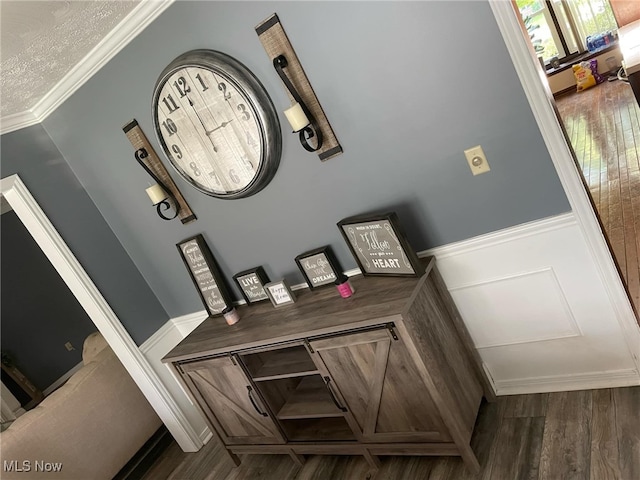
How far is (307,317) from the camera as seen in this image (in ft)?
7.52

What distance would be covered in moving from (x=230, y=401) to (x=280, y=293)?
63cm

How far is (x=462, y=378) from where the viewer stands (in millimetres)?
2209

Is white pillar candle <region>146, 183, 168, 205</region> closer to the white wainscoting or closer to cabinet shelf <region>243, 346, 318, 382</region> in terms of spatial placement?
cabinet shelf <region>243, 346, 318, 382</region>

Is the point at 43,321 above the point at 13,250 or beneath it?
beneath

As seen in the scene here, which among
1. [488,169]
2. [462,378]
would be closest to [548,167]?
[488,169]

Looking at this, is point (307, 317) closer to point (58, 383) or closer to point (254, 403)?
point (254, 403)

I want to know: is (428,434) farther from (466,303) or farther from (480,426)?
(466,303)

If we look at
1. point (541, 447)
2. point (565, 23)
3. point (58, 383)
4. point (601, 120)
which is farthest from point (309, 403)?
point (565, 23)

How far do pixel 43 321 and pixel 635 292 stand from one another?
19.8ft

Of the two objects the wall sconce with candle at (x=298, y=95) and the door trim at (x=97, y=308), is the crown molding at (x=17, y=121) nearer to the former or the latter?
the door trim at (x=97, y=308)

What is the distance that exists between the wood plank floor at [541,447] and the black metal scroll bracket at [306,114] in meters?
1.49

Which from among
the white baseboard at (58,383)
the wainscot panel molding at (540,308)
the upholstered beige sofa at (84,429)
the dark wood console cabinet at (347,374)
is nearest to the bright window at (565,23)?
the wainscot panel molding at (540,308)

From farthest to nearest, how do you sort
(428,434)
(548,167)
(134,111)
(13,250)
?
(13,250) < (134,111) < (428,434) < (548,167)

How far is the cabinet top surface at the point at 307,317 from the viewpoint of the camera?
6.66 feet
